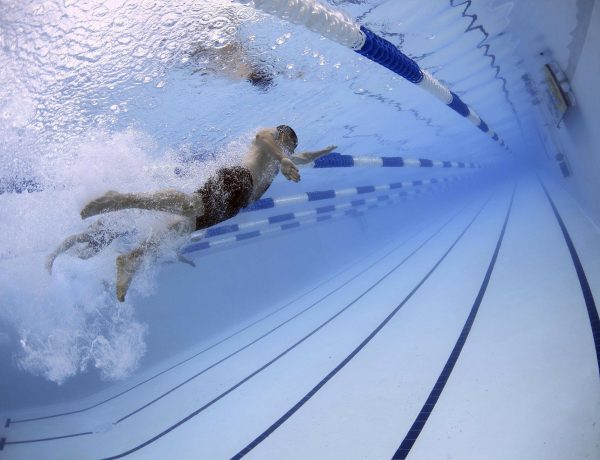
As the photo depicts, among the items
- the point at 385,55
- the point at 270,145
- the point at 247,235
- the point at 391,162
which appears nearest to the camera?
the point at 270,145

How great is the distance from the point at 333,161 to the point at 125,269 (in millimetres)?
4225

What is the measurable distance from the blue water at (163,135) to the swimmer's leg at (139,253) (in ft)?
1.72

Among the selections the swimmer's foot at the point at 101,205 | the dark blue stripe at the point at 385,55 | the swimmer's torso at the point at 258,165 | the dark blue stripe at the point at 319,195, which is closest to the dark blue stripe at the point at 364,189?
the dark blue stripe at the point at 319,195

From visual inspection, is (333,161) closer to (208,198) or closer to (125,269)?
(208,198)

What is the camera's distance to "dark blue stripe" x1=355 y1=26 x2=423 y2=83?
12.0ft

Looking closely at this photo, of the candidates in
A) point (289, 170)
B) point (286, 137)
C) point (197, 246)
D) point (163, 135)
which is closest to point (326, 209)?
point (197, 246)

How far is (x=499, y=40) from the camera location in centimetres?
572

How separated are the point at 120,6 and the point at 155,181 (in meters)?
2.54

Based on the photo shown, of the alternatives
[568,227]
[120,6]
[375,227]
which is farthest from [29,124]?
[375,227]

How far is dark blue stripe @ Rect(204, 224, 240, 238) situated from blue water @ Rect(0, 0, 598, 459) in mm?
201

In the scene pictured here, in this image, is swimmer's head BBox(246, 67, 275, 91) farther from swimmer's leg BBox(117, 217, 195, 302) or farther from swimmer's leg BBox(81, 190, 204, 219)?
swimmer's leg BBox(117, 217, 195, 302)

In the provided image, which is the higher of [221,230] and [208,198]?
[208,198]

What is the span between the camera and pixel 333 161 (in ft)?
20.9

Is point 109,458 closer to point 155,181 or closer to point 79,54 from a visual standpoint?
point 155,181
